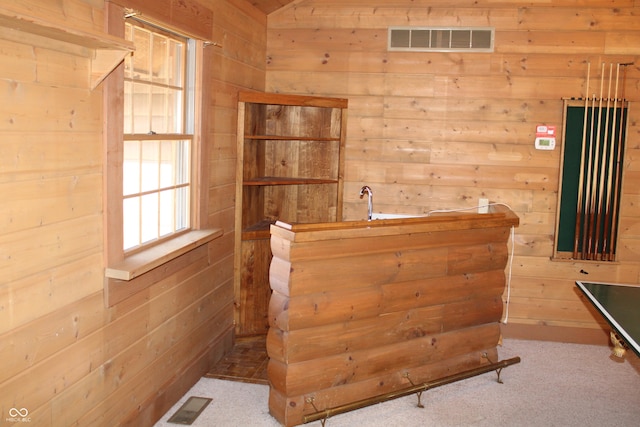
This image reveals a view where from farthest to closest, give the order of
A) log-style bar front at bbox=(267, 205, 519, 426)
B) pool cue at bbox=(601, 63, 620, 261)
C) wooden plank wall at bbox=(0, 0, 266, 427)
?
pool cue at bbox=(601, 63, 620, 261) < log-style bar front at bbox=(267, 205, 519, 426) < wooden plank wall at bbox=(0, 0, 266, 427)

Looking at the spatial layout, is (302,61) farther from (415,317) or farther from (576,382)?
(576,382)

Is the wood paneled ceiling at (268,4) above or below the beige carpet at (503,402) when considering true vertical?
above

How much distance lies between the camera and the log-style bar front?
11.8 feet

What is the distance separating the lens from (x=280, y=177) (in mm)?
5543

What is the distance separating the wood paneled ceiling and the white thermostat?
2299 millimetres

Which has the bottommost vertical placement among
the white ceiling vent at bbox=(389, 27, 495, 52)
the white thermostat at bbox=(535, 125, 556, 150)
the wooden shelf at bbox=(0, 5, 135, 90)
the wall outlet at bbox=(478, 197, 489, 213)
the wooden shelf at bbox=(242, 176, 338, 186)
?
the wall outlet at bbox=(478, 197, 489, 213)

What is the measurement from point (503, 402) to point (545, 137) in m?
2.27

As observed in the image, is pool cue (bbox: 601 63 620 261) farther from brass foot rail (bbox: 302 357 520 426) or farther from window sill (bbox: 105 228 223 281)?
window sill (bbox: 105 228 223 281)

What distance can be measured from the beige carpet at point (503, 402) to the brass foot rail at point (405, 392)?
0.10m

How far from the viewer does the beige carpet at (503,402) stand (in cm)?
384

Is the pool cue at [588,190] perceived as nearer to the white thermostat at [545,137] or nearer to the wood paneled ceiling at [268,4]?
the white thermostat at [545,137]

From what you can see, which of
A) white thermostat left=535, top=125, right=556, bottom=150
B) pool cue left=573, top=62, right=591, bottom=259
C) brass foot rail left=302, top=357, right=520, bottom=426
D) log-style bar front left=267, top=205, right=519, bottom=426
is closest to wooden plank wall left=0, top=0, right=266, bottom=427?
log-style bar front left=267, top=205, right=519, bottom=426

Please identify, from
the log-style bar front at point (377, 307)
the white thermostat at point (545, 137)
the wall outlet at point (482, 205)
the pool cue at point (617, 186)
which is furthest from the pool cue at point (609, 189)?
the log-style bar front at point (377, 307)

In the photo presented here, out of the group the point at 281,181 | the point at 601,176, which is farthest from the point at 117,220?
the point at 601,176
